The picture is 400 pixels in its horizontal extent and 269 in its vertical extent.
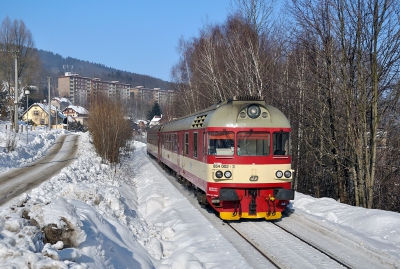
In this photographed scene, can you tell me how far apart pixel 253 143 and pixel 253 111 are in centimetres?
85

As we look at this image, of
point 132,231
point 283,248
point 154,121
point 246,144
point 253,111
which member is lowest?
point 283,248

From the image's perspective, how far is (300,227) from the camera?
382 inches

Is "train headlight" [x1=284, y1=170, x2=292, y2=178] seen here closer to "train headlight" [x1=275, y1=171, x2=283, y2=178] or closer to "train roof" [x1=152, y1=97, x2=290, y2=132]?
"train headlight" [x1=275, y1=171, x2=283, y2=178]

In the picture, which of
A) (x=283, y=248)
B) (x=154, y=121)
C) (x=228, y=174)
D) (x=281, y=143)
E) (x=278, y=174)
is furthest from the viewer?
(x=154, y=121)

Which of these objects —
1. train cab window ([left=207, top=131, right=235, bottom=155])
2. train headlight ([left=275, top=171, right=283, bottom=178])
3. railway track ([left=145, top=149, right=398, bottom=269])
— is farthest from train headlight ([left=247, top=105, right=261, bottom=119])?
railway track ([left=145, top=149, right=398, bottom=269])

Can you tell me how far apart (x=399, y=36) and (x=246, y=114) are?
612 cm

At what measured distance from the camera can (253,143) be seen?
10516mm

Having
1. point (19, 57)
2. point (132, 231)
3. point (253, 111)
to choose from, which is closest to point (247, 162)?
point (253, 111)

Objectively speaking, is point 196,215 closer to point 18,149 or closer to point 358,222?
point 358,222

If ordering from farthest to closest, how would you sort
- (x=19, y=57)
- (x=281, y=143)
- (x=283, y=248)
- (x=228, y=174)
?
Result: (x=19, y=57), (x=281, y=143), (x=228, y=174), (x=283, y=248)

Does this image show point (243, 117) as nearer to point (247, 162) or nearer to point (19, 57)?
point (247, 162)

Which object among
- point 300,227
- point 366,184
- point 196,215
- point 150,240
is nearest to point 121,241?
point 150,240

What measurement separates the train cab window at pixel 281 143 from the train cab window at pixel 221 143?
1.14 meters

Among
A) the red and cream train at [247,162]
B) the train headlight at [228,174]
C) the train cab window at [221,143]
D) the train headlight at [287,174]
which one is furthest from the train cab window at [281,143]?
the train headlight at [228,174]
